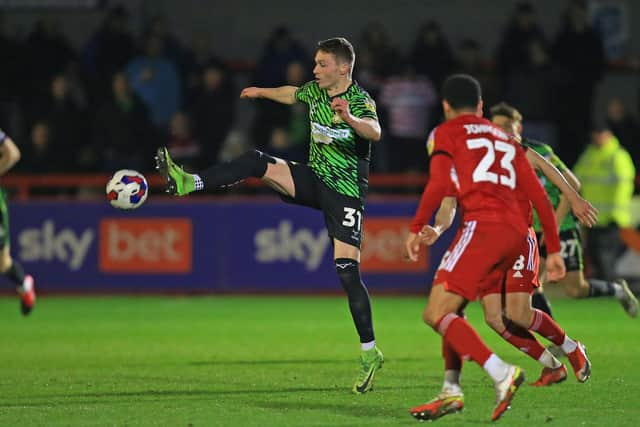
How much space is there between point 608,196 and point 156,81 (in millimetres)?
6516

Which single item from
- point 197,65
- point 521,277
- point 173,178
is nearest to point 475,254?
point 521,277

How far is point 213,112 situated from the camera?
18.4 m

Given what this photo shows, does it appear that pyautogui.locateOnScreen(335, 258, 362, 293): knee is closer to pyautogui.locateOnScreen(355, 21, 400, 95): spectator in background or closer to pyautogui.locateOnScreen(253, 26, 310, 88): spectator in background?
pyautogui.locateOnScreen(355, 21, 400, 95): spectator in background

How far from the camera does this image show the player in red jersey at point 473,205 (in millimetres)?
7215

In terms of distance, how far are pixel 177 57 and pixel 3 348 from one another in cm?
805

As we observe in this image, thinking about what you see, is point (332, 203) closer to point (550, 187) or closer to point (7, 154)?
point (550, 187)

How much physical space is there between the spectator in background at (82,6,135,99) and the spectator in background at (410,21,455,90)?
417 centimetres

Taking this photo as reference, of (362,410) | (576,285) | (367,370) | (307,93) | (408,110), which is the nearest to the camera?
(362,410)

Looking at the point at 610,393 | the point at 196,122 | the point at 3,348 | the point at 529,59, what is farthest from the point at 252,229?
the point at 610,393

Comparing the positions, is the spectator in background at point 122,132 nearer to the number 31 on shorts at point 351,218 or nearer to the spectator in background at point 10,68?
the spectator in background at point 10,68

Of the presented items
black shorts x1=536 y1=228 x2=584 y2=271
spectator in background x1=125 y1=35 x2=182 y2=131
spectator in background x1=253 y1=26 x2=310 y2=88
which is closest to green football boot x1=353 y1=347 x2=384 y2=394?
black shorts x1=536 y1=228 x2=584 y2=271

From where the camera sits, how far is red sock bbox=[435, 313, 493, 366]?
278 inches

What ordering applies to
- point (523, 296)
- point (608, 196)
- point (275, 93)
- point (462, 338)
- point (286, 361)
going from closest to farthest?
1. point (462, 338)
2. point (523, 296)
3. point (275, 93)
4. point (286, 361)
5. point (608, 196)

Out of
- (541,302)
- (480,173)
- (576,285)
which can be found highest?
(480,173)
